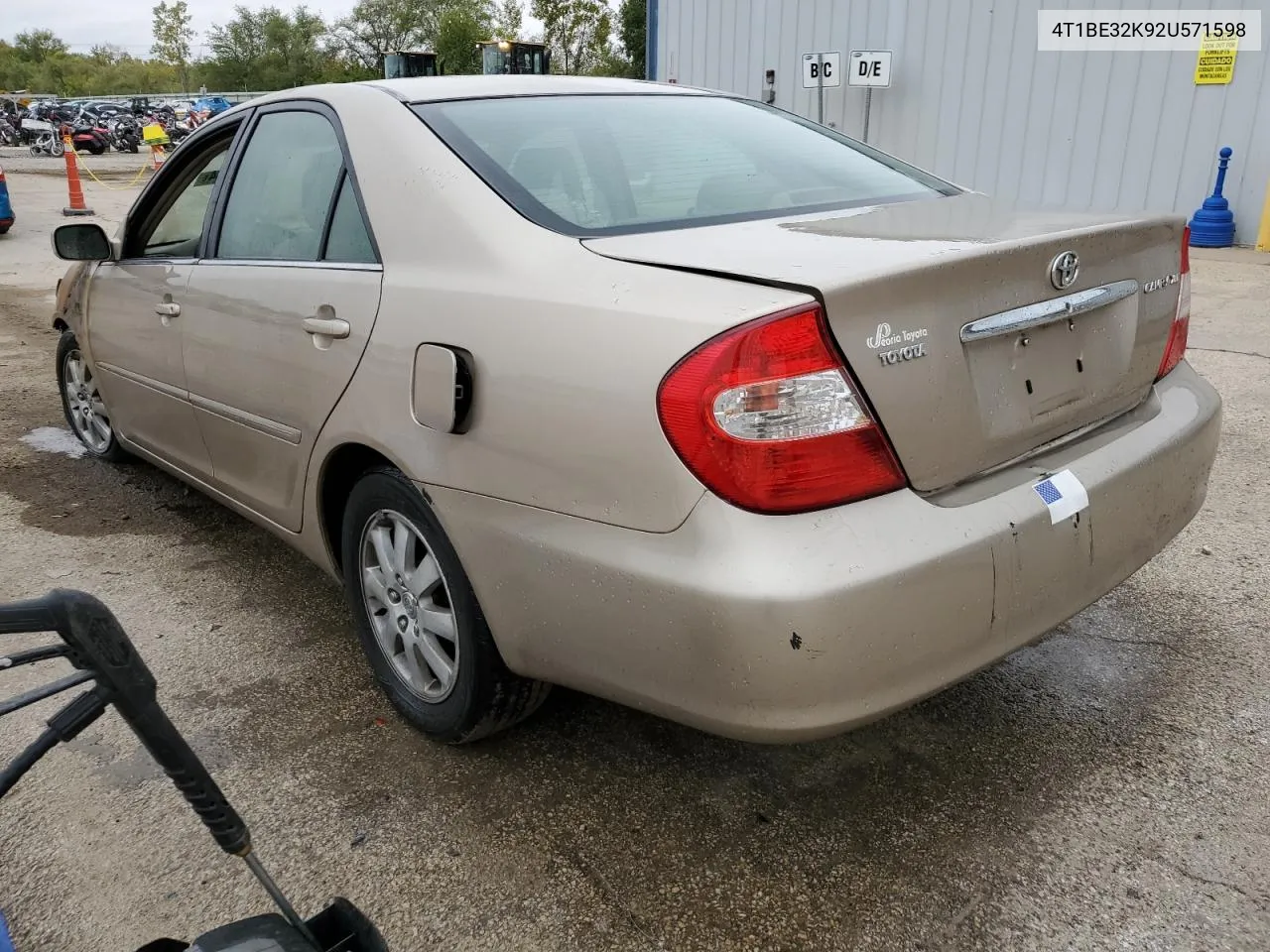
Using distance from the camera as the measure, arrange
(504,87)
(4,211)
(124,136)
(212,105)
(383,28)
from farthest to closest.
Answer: (383,28), (212,105), (124,136), (4,211), (504,87)

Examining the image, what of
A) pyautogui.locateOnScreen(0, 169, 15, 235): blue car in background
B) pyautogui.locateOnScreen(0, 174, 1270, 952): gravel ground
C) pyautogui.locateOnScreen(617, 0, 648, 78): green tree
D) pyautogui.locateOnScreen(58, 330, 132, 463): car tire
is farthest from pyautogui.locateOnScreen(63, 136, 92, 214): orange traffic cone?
pyautogui.locateOnScreen(617, 0, 648, 78): green tree

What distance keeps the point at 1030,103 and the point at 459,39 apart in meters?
67.7

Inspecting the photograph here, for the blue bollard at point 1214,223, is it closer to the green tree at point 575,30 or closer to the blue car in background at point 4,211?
the blue car in background at point 4,211

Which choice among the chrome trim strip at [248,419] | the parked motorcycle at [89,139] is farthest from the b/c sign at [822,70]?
the parked motorcycle at [89,139]

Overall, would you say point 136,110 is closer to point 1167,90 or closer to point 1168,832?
point 1167,90

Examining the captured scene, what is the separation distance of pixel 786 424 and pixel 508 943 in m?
1.06

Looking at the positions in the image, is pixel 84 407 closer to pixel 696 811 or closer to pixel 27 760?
pixel 696 811

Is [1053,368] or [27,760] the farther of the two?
[1053,368]

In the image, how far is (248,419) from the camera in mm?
2812

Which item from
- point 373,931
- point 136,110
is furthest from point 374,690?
point 136,110

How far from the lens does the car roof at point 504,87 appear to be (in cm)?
259

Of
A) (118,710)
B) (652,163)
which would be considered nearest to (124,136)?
(652,163)

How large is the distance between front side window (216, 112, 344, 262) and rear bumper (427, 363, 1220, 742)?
3.39 ft

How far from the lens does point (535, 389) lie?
1861mm
